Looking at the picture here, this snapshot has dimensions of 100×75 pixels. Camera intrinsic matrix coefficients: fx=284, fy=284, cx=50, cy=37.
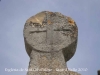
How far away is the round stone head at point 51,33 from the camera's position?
476 centimetres

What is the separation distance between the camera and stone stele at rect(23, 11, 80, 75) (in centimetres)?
445

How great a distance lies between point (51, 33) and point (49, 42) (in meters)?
0.24

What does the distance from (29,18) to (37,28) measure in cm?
32

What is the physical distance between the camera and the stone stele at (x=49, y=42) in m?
4.45

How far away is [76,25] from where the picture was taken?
5113 mm

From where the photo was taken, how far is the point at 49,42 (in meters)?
4.80

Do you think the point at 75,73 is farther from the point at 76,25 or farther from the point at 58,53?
the point at 76,25

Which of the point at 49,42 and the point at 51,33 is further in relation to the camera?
the point at 51,33

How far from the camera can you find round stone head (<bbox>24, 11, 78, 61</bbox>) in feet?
15.6

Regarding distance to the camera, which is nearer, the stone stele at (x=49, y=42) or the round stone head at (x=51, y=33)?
the stone stele at (x=49, y=42)

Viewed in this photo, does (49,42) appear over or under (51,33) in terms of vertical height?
under

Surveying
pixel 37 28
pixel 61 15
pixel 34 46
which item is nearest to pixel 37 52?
pixel 34 46

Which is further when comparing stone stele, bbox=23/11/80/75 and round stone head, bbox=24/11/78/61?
round stone head, bbox=24/11/78/61

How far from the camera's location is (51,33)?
196 inches
